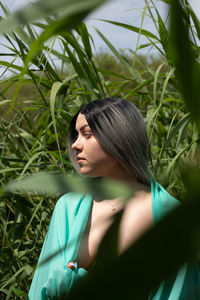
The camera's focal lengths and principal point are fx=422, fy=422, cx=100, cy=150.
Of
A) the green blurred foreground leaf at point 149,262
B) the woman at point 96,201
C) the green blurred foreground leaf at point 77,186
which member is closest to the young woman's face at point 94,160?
the woman at point 96,201

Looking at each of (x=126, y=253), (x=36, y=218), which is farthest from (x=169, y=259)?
(x=36, y=218)

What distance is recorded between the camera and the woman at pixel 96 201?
88cm

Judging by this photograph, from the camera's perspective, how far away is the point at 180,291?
81 centimetres

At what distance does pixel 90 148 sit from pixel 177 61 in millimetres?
853

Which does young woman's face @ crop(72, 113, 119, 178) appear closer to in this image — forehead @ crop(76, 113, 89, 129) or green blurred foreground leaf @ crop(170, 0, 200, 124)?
forehead @ crop(76, 113, 89, 129)

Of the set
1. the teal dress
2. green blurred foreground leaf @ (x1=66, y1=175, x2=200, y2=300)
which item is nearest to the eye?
the teal dress

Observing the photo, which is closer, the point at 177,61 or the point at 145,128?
the point at 177,61

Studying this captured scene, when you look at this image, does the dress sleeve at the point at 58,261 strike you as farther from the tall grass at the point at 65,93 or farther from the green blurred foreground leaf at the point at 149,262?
the green blurred foreground leaf at the point at 149,262

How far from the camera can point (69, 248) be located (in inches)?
36.1

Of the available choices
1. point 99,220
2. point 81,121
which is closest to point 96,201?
point 99,220

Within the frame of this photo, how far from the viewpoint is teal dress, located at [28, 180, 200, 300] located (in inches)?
32.2

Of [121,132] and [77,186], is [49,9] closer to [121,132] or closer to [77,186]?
[77,186]

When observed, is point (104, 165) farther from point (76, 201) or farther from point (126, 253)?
point (126, 253)

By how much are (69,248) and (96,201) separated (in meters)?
0.13
